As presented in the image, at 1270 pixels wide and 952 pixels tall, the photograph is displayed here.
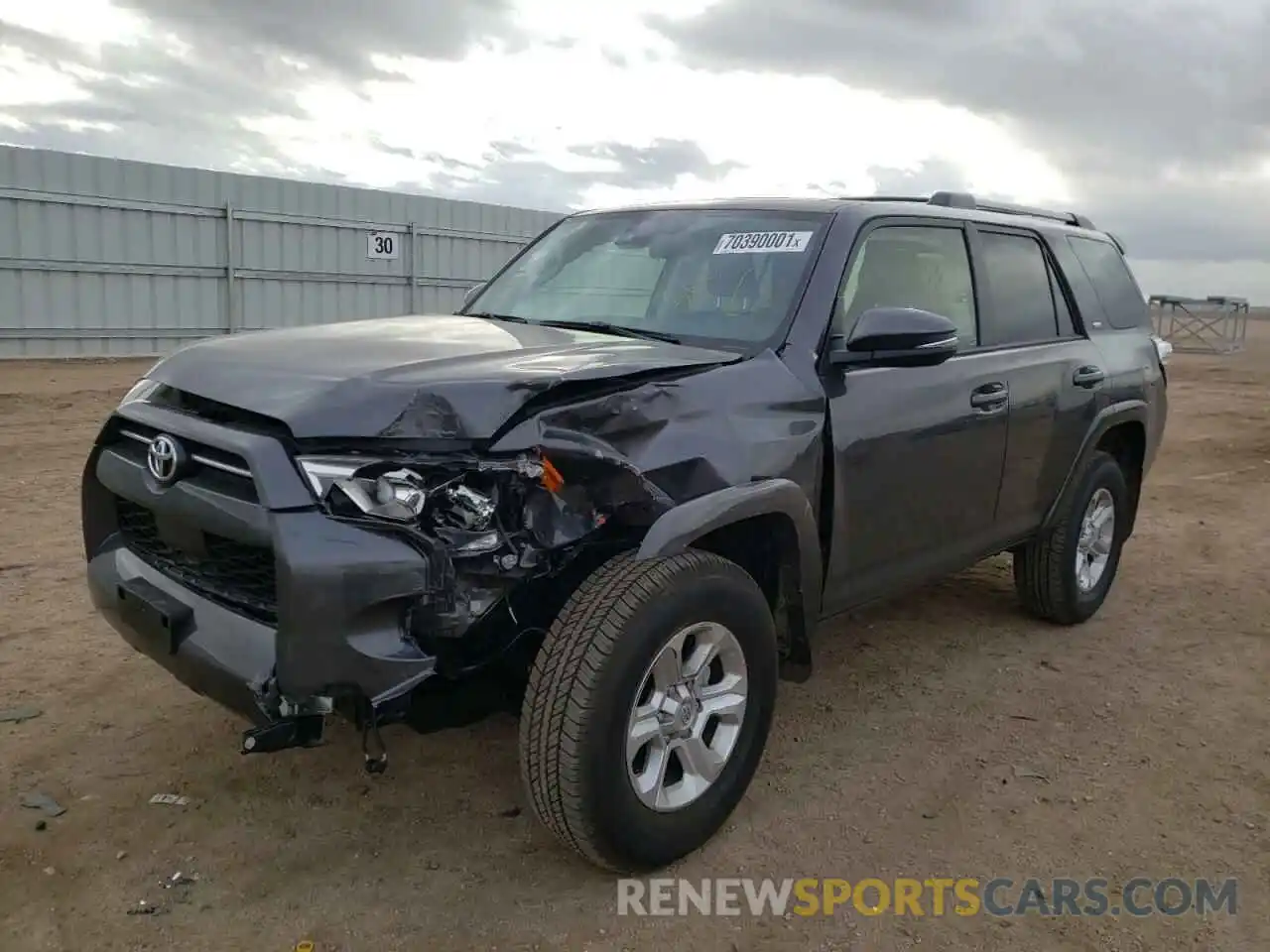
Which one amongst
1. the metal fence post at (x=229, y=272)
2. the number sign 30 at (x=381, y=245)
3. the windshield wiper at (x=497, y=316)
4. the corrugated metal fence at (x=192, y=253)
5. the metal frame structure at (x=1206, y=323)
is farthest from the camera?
the metal frame structure at (x=1206, y=323)

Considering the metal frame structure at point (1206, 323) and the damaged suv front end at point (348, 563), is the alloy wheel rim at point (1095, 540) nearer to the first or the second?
the damaged suv front end at point (348, 563)

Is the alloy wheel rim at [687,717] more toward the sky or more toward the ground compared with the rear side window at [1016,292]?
more toward the ground

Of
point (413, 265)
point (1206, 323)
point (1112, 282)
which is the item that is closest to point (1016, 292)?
point (1112, 282)

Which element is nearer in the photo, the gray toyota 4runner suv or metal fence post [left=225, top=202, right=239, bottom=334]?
the gray toyota 4runner suv

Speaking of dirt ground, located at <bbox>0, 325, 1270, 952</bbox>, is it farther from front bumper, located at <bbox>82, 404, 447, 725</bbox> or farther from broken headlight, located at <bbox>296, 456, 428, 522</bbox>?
broken headlight, located at <bbox>296, 456, 428, 522</bbox>

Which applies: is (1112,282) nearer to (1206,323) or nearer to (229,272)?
(229,272)

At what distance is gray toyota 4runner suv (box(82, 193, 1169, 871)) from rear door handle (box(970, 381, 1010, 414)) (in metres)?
0.02

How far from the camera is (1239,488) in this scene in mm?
9141

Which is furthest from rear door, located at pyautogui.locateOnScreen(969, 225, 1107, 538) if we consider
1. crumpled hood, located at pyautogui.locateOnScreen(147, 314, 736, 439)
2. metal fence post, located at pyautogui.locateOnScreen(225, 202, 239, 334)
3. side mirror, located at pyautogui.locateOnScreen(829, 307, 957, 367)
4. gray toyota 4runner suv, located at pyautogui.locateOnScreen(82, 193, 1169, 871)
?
metal fence post, located at pyautogui.locateOnScreen(225, 202, 239, 334)

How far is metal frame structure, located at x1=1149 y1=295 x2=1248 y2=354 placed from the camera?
30359 mm

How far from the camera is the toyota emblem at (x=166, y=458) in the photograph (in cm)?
283

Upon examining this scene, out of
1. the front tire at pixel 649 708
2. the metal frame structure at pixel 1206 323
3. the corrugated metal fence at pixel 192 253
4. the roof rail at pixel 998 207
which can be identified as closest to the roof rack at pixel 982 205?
the roof rail at pixel 998 207

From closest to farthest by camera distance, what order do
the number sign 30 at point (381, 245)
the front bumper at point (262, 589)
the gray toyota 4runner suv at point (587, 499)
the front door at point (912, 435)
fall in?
the front bumper at point (262, 589) → the gray toyota 4runner suv at point (587, 499) → the front door at point (912, 435) → the number sign 30 at point (381, 245)

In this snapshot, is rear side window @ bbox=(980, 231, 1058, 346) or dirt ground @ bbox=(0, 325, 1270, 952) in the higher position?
rear side window @ bbox=(980, 231, 1058, 346)
